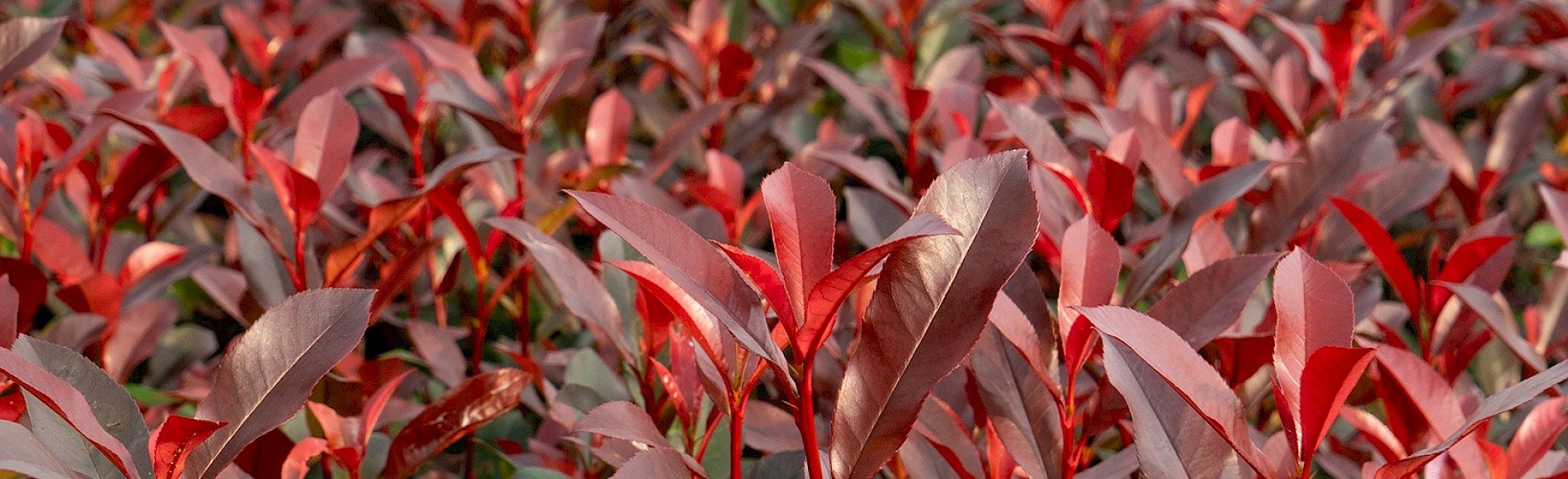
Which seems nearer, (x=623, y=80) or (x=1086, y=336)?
(x=1086, y=336)

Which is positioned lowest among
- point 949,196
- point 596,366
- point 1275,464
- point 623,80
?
point 623,80

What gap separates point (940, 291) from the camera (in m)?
0.84

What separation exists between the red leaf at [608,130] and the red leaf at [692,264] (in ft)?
3.06

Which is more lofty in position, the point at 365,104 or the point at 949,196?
the point at 949,196

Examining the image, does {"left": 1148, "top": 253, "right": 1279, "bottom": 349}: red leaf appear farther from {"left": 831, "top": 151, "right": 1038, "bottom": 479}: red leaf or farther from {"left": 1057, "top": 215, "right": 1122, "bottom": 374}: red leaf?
{"left": 831, "top": 151, "right": 1038, "bottom": 479}: red leaf

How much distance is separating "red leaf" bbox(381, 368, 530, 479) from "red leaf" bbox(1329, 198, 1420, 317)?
31.8 inches

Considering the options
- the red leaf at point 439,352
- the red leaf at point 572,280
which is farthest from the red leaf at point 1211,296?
the red leaf at point 439,352

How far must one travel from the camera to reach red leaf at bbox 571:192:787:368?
80 centimetres

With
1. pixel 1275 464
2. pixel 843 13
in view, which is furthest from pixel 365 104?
pixel 1275 464

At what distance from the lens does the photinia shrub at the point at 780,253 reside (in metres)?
0.85

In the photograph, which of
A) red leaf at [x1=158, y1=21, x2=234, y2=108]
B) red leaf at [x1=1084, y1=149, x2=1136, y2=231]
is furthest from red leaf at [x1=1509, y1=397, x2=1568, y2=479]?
red leaf at [x1=158, y1=21, x2=234, y2=108]

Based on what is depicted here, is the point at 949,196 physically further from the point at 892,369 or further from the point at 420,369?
the point at 420,369

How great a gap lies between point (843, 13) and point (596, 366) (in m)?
1.59

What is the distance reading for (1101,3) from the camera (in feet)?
8.38
